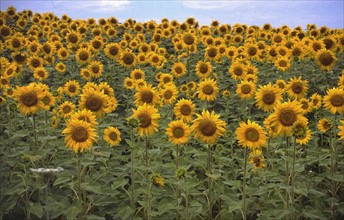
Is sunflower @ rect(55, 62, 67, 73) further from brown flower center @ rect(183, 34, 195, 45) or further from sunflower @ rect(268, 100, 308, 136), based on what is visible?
sunflower @ rect(268, 100, 308, 136)

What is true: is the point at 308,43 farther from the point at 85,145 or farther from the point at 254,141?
the point at 85,145

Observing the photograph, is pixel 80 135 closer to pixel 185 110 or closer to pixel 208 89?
pixel 185 110

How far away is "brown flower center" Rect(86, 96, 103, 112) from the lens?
270 inches

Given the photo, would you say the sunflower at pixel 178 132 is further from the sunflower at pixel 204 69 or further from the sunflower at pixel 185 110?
the sunflower at pixel 204 69

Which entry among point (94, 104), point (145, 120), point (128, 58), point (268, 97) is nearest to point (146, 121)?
point (145, 120)

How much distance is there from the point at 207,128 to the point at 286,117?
1.22m

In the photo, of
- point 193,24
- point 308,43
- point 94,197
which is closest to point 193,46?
point 308,43

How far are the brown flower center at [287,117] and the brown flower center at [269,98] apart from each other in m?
1.42

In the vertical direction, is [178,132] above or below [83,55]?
below

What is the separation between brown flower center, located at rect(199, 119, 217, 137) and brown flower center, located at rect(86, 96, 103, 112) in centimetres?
191

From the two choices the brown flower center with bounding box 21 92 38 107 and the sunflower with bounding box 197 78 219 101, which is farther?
the sunflower with bounding box 197 78 219 101

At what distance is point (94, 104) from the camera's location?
686cm

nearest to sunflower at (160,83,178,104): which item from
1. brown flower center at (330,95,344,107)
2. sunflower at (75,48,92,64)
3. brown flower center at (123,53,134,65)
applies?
brown flower center at (330,95,344,107)

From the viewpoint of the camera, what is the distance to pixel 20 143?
7.82 meters
